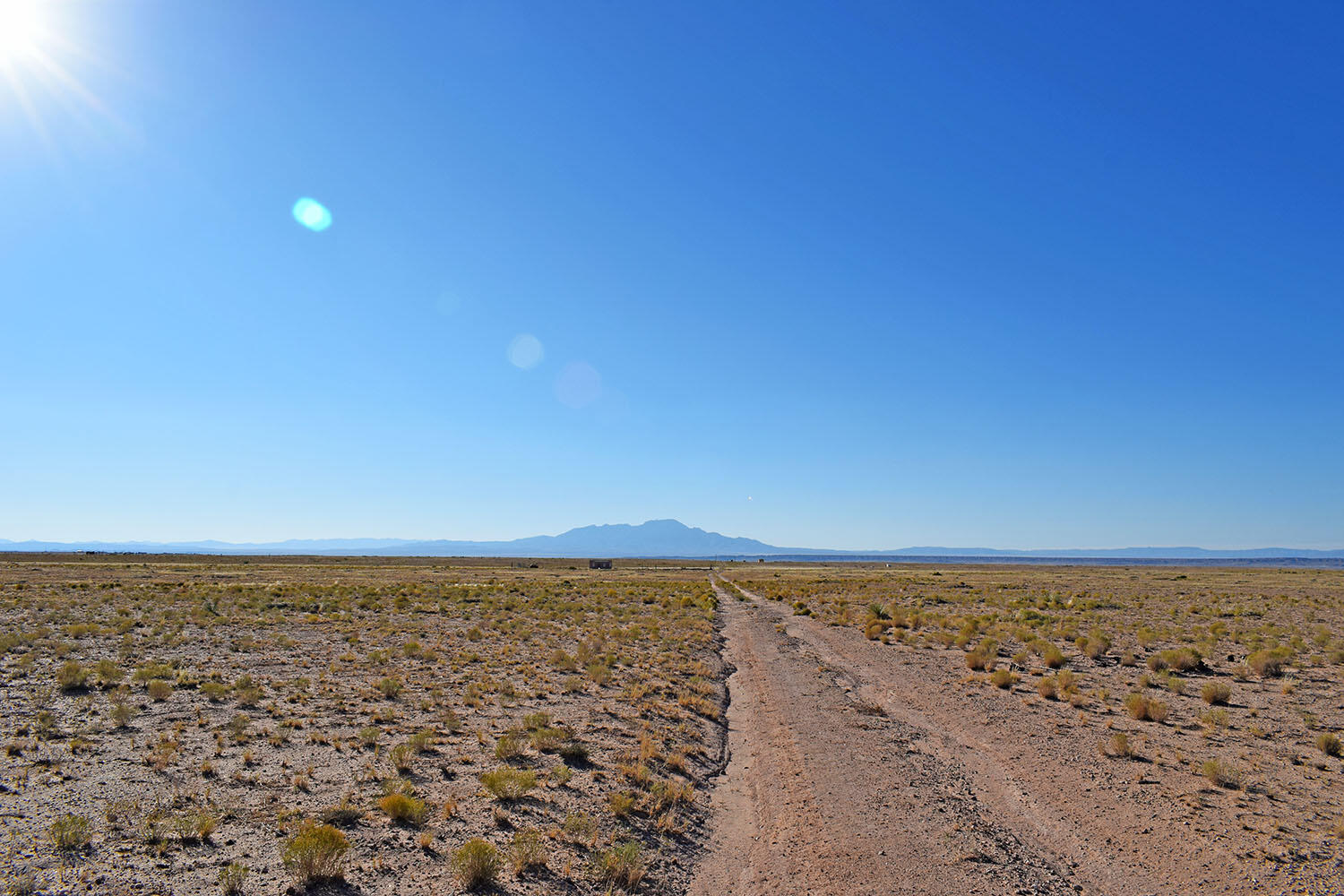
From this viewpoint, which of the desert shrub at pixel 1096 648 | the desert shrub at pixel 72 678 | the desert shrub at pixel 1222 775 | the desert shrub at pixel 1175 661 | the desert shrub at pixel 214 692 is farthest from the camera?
the desert shrub at pixel 1096 648

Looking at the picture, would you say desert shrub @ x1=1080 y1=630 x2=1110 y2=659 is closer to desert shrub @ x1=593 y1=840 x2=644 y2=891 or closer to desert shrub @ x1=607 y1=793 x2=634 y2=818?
desert shrub @ x1=607 y1=793 x2=634 y2=818

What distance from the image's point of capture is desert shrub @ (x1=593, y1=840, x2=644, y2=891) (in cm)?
805

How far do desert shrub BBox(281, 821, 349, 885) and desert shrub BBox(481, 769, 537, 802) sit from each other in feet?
8.80

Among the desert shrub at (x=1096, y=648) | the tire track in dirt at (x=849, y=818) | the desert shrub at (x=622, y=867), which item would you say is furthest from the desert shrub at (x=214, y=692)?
the desert shrub at (x=1096, y=648)

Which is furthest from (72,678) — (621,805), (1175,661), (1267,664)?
(1267,664)

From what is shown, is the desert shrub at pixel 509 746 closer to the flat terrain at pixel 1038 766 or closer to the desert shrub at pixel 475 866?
the flat terrain at pixel 1038 766

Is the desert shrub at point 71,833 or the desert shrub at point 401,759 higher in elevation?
the desert shrub at point 71,833

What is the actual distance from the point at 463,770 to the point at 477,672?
356 inches

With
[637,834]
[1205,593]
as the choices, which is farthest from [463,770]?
[1205,593]

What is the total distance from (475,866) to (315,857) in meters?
1.90

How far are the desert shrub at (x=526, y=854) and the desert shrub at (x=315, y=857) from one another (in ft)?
6.66

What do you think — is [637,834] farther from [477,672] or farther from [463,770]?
[477,672]

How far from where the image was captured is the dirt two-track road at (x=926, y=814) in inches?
331

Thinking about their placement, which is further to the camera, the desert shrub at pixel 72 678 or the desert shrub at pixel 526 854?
the desert shrub at pixel 72 678
